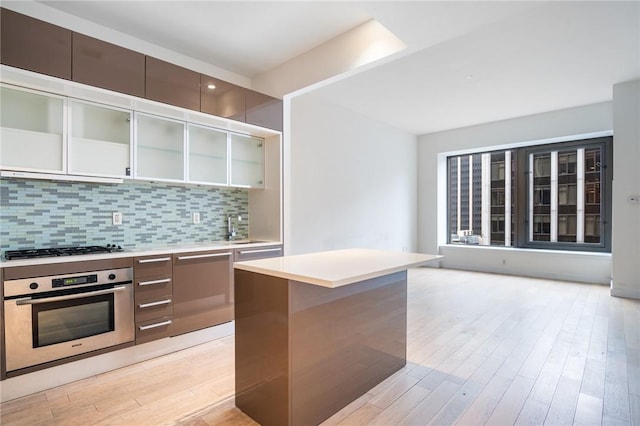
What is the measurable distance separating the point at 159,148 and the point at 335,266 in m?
2.11

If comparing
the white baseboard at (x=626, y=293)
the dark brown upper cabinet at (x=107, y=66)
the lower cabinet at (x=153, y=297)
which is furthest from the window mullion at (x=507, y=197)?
the dark brown upper cabinet at (x=107, y=66)

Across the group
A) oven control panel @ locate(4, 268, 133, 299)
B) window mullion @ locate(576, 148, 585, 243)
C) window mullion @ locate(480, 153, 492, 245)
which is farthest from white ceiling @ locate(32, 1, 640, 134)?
oven control panel @ locate(4, 268, 133, 299)

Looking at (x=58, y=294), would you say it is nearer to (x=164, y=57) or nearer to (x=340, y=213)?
(x=164, y=57)

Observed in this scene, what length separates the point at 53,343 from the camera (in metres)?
2.23

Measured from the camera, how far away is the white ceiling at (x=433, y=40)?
2.53m

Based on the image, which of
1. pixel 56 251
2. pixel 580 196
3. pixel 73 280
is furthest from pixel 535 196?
pixel 56 251

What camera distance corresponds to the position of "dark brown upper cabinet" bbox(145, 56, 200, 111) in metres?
2.70

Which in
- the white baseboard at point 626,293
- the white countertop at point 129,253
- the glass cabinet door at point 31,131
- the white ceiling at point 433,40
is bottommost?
the white baseboard at point 626,293

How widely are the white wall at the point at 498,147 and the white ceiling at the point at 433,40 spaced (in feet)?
1.76

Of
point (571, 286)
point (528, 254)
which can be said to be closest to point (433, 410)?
point (571, 286)

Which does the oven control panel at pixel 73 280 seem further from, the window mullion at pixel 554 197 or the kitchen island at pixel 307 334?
the window mullion at pixel 554 197

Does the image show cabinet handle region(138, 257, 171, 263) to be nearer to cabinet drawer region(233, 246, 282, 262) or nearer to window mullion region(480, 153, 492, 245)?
cabinet drawer region(233, 246, 282, 262)

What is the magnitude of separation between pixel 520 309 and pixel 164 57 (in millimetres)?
4917

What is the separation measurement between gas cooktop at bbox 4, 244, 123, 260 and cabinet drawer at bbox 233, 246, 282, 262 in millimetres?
1038
